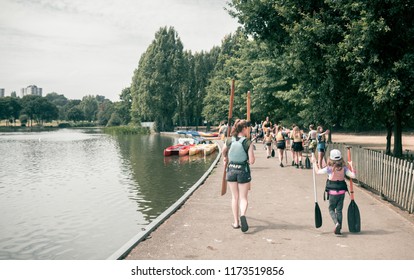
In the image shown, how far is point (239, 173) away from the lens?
26.5ft

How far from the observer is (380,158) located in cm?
1219

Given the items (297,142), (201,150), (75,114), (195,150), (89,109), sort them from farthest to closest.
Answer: (89,109), (75,114), (201,150), (195,150), (297,142)

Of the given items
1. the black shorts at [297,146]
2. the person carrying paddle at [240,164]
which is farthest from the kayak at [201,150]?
the person carrying paddle at [240,164]

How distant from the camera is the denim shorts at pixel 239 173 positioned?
8.09m

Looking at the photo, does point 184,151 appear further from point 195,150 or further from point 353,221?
point 353,221

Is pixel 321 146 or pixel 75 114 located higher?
pixel 75 114

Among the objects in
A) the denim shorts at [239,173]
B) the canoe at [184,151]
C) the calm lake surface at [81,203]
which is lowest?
the calm lake surface at [81,203]

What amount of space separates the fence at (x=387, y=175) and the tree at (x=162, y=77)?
67.0 meters

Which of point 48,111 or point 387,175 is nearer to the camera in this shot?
point 387,175

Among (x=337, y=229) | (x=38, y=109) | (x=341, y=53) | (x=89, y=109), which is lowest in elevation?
(x=337, y=229)

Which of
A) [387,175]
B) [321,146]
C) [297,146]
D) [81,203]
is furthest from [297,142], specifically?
[81,203]

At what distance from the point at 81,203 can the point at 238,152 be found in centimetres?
908

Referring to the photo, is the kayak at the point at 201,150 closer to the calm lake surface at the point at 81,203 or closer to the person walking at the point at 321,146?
the calm lake surface at the point at 81,203
